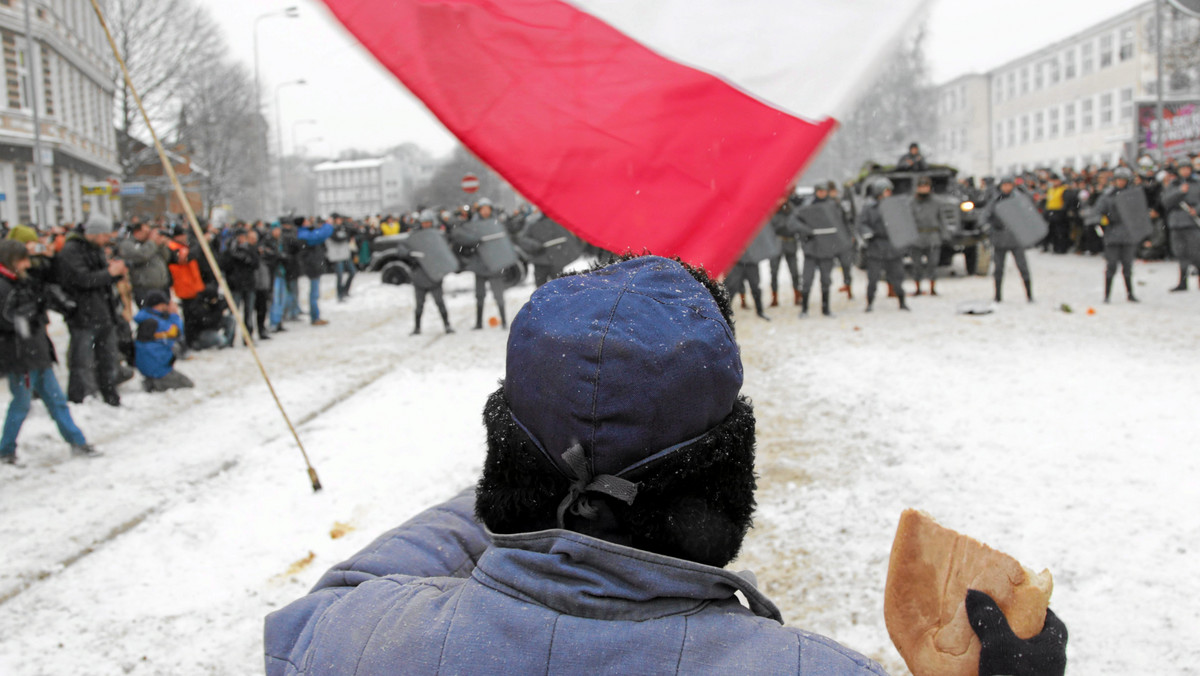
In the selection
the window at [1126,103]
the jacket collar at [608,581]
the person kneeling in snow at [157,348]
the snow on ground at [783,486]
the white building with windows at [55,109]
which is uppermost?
the window at [1126,103]

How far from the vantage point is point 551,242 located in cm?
1434

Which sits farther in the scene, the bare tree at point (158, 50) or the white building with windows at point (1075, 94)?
the white building with windows at point (1075, 94)

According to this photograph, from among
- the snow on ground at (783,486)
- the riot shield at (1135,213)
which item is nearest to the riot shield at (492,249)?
the snow on ground at (783,486)

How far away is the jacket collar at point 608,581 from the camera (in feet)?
3.56

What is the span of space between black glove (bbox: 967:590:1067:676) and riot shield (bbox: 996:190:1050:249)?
1331 centimetres

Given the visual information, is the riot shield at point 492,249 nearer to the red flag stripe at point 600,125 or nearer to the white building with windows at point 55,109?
the red flag stripe at point 600,125

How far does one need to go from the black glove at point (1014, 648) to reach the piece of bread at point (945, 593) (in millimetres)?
14

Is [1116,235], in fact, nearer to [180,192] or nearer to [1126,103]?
[180,192]

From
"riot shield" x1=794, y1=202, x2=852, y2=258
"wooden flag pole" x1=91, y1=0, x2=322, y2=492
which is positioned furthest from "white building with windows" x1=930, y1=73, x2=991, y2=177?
"wooden flag pole" x1=91, y1=0, x2=322, y2=492

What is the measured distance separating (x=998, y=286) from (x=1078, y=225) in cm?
1157

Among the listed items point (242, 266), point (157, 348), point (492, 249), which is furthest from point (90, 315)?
point (492, 249)

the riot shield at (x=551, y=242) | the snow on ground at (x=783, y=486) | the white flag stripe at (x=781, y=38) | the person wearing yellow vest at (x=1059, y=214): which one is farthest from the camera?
the person wearing yellow vest at (x=1059, y=214)

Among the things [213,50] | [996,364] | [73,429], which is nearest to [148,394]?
[73,429]

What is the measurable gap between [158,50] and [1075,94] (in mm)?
51543
